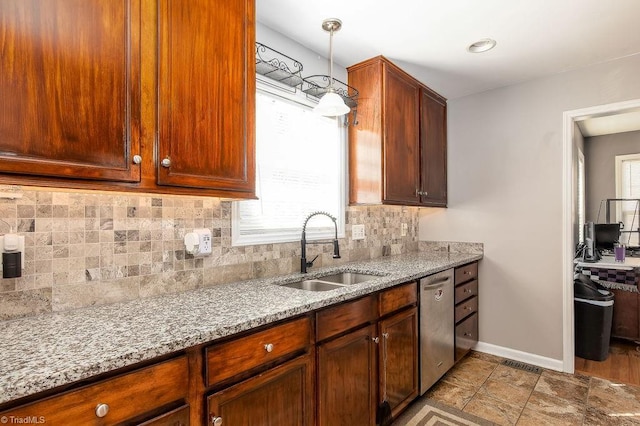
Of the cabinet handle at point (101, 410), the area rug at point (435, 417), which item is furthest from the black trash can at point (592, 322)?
the cabinet handle at point (101, 410)

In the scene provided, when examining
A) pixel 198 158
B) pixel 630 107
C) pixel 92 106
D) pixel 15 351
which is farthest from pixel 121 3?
pixel 630 107

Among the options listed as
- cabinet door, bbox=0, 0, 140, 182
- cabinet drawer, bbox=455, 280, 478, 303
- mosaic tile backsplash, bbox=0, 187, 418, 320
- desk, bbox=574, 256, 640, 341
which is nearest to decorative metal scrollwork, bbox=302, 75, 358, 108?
mosaic tile backsplash, bbox=0, 187, 418, 320

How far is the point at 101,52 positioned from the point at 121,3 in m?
0.20

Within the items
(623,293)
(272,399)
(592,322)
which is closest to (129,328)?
(272,399)

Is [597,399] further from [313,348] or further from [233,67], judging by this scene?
[233,67]

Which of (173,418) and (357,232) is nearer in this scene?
(173,418)

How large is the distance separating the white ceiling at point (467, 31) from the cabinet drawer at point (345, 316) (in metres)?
1.64

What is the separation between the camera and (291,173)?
2314mm

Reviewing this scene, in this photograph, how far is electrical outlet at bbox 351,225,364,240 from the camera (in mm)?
2746

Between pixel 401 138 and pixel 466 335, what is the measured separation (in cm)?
178

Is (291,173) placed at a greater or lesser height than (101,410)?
greater

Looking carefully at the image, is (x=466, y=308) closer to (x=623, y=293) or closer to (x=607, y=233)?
(x=623, y=293)

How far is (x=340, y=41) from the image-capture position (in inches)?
91.8

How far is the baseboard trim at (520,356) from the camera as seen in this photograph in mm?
2857
